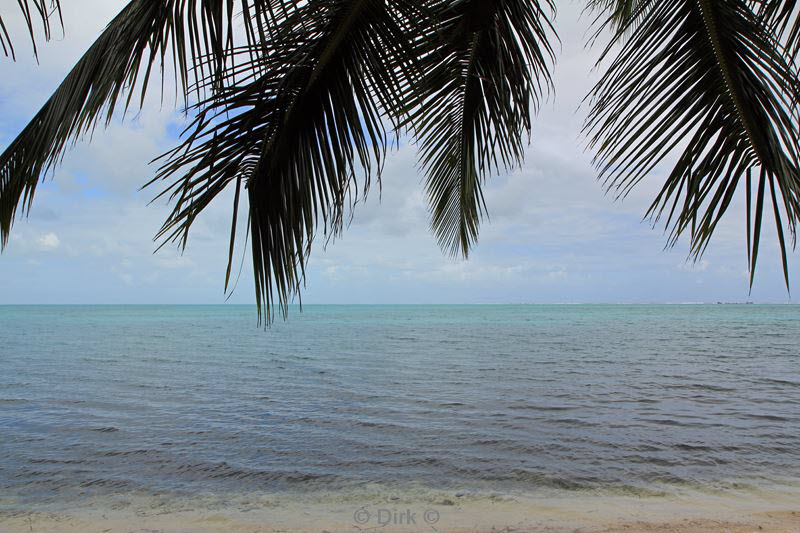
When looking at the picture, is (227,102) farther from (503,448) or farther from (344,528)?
(503,448)

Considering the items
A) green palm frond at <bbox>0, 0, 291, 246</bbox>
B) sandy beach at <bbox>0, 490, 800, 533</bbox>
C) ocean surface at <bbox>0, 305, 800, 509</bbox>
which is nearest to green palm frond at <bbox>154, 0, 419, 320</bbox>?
green palm frond at <bbox>0, 0, 291, 246</bbox>

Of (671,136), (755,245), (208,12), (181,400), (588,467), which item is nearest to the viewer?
(208,12)

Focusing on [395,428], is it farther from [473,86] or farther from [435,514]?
[473,86]

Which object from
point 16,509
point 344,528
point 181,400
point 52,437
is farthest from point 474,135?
point 181,400

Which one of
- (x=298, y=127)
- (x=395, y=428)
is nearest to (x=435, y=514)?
(x=395, y=428)

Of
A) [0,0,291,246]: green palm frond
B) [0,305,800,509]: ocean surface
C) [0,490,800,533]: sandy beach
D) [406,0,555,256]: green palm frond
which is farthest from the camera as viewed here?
[0,305,800,509]: ocean surface

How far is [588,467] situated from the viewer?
612cm

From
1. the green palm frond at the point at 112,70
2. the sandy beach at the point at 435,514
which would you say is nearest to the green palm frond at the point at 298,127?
the green palm frond at the point at 112,70

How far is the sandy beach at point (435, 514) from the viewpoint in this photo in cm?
452

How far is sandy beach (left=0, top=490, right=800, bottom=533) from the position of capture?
452cm

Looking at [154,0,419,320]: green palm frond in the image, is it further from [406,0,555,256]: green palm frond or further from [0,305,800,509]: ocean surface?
[0,305,800,509]: ocean surface

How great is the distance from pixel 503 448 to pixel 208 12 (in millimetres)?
6446

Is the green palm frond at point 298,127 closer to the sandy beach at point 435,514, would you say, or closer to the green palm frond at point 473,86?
the green palm frond at point 473,86

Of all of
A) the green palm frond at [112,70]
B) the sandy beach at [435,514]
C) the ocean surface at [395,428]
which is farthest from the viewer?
the ocean surface at [395,428]
